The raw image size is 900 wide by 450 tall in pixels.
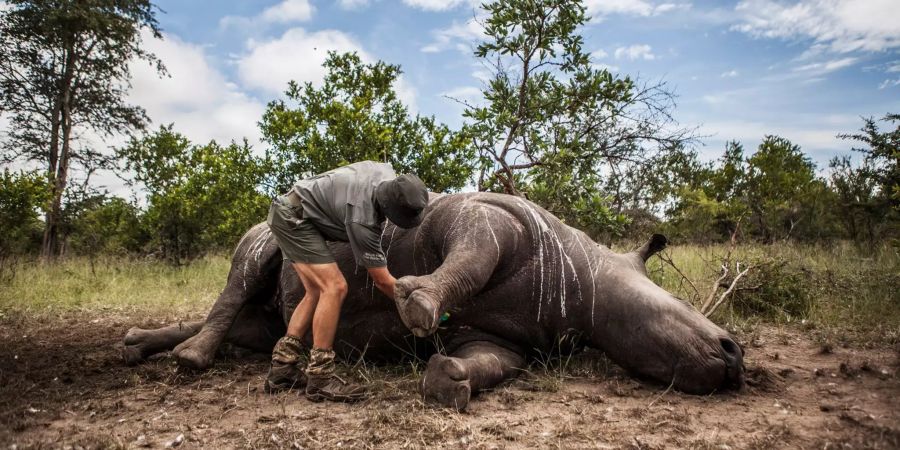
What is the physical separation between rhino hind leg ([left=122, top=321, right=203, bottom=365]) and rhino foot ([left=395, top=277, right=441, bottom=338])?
281cm

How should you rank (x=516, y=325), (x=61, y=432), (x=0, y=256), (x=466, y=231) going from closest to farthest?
(x=61, y=432), (x=466, y=231), (x=516, y=325), (x=0, y=256)

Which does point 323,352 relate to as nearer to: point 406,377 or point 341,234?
point 406,377

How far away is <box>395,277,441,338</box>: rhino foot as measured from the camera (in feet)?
9.21

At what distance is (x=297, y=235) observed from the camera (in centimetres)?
387

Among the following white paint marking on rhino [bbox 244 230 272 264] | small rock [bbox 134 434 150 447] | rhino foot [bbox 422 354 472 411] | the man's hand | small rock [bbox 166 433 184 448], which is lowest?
small rock [bbox 134 434 150 447]

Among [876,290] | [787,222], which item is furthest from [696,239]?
[876,290]

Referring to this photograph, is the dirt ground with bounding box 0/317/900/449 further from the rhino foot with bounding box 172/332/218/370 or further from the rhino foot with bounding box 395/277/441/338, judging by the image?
the rhino foot with bounding box 395/277/441/338

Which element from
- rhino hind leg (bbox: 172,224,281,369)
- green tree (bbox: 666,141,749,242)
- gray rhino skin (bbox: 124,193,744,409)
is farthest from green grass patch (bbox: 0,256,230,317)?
green tree (bbox: 666,141,749,242)

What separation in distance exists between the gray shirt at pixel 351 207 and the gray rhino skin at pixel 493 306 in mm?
322

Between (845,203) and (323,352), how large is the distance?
43.1 ft

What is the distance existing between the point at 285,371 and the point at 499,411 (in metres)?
1.45

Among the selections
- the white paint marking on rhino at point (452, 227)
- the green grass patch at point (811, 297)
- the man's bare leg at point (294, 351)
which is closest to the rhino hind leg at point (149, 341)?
the man's bare leg at point (294, 351)

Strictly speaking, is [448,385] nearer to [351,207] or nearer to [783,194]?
[351,207]

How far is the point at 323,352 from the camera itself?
356 cm
